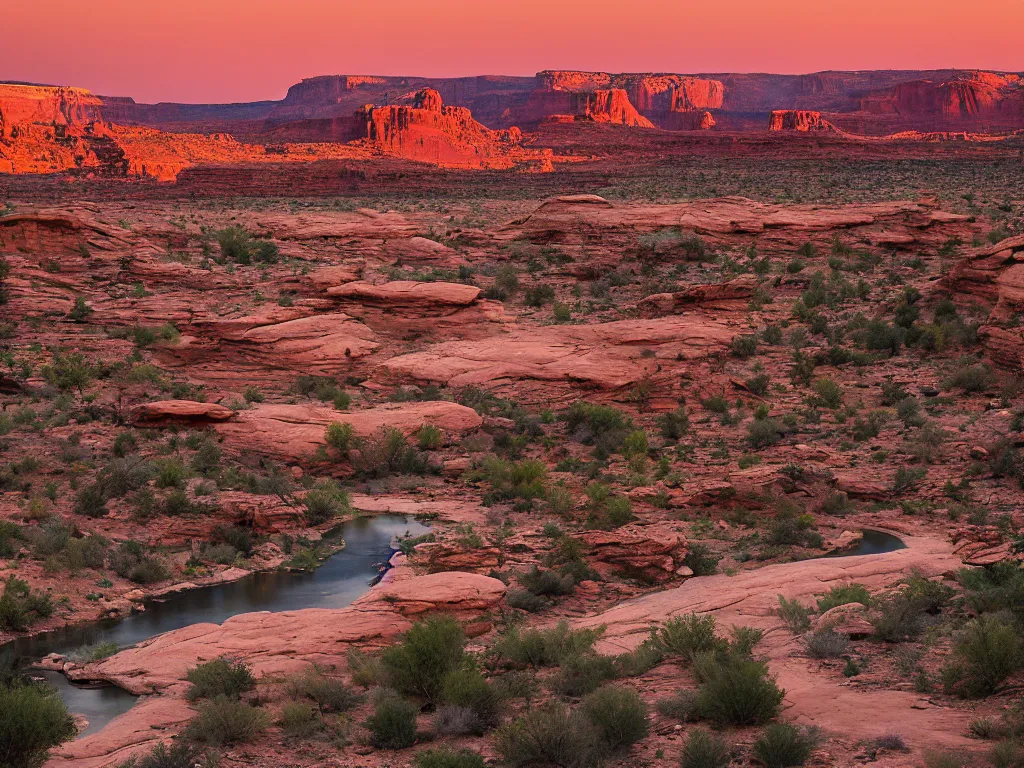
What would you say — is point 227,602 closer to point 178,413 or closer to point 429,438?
point 178,413

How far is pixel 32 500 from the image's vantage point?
17.7m

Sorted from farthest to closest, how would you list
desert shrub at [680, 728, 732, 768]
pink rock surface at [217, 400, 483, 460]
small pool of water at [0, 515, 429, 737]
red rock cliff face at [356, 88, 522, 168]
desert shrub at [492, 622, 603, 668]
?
red rock cliff face at [356, 88, 522, 168] < pink rock surface at [217, 400, 483, 460] < small pool of water at [0, 515, 429, 737] < desert shrub at [492, 622, 603, 668] < desert shrub at [680, 728, 732, 768]

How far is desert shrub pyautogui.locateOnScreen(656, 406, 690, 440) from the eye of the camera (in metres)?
22.8

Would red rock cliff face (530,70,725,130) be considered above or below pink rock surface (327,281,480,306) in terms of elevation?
above

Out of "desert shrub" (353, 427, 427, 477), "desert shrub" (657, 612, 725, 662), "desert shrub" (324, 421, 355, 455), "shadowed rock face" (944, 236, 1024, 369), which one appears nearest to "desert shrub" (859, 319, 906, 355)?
"shadowed rock face" (944, 236, 1024, 369)

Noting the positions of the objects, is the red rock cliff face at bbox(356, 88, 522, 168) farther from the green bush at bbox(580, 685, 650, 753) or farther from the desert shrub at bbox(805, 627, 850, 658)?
the green bush at bbox(580, 685, 650, 753)

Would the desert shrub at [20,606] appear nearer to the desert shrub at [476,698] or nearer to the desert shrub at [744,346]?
the desert shrub at [476,698]

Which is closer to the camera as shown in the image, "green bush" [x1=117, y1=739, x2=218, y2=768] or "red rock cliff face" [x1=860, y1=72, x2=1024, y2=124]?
"green bush" [x1=117, y1=739, x2=218, y2=768]

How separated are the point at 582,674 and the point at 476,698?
4.15 ft

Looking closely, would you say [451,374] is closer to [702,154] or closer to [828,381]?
[828,381]

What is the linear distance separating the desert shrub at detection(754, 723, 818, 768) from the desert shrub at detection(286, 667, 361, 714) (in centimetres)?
447

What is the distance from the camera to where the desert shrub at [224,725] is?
9.76 metres

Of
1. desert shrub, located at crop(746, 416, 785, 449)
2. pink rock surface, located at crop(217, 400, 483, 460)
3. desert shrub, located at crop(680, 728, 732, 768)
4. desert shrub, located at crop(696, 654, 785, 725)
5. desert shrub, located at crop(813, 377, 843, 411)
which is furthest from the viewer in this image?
desert shrub, located at crop(813, 377, 843, 411)

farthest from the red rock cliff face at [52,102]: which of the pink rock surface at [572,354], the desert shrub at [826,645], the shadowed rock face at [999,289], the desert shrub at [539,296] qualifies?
the desert shrub at [826,645]
